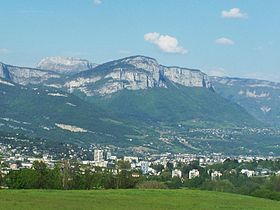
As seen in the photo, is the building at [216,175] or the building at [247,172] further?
the building at [247,172]

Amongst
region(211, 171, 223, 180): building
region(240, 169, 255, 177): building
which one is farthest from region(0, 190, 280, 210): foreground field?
region(240, 169, 255, 177): building

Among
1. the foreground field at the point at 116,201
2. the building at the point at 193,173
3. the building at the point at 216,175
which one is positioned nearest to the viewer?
the foreground field at the point at 116,201

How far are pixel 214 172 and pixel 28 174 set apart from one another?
88444mm

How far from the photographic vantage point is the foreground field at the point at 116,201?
42750mm

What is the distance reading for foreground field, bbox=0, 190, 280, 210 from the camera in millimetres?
42750

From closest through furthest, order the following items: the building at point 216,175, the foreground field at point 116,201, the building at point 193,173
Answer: the foreground field at point 116,201, the building at point 216,175, the building at point 193,173

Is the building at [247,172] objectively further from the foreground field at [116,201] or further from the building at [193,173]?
the foreground field at [116,201]

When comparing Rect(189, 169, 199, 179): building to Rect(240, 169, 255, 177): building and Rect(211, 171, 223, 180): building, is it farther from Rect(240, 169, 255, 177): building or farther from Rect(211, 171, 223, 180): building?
Rect(240, 169, 255, 177): building

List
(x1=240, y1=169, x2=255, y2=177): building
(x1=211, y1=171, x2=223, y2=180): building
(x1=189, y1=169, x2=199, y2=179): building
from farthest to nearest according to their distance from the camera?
(x1=240, y1=169, x2=255, y2=177): building → (x1=189, y1=169, x2=199, y2=179): building → (x1=211, y1=171, x2=223, y2=180): building

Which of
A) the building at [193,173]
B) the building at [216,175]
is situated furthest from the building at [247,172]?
the building at [193,173]

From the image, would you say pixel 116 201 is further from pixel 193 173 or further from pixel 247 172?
pixel 247 172

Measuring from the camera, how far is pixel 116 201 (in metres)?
49.2

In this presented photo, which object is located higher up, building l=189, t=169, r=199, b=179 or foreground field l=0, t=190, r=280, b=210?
building l=189, t=169, r=199, b=179

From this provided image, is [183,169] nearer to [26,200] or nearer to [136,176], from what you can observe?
[136,176]
